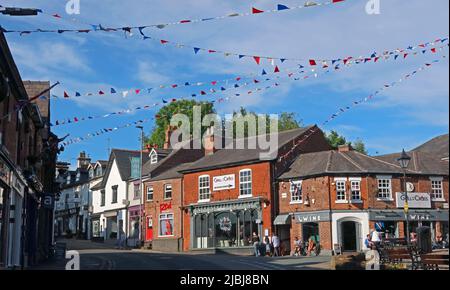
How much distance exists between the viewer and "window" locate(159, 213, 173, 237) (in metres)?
40.2

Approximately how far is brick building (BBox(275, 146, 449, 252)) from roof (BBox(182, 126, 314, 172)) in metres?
3.66

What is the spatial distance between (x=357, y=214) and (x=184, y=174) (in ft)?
44.9

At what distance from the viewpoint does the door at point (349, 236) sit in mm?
31391

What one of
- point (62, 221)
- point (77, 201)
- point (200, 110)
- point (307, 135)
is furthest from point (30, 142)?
point (62, 221)

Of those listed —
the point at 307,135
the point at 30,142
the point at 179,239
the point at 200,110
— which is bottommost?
the point at 179,239

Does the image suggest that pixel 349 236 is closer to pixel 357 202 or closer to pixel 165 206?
pixel 357 202

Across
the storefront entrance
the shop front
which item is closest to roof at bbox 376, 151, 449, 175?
the storefront entrance

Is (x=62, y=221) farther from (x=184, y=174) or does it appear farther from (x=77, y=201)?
(x=184, y=174)

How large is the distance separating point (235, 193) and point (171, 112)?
16.2 metres

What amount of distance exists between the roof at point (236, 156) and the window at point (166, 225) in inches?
160

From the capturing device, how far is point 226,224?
36.5m

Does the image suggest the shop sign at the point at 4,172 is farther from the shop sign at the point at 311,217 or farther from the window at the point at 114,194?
the window at the point at 114,194
